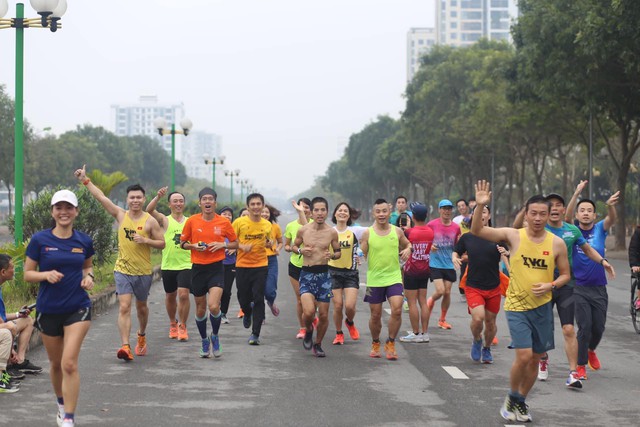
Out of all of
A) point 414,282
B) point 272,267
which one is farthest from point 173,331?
point 414,282

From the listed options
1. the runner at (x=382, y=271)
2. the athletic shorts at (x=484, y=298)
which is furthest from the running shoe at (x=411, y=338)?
the athletic shorts at (x=484, y=298)

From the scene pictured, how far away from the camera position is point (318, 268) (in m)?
10.9

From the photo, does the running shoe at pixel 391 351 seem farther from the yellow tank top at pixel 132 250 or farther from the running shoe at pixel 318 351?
the yellow tank top at pixel 132 250

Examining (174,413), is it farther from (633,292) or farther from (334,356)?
(633,292)

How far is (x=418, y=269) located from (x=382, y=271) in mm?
1345

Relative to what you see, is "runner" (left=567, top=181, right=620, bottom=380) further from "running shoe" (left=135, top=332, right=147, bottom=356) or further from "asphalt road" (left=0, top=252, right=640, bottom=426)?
"running shoe" (left=135, top=332, right=147, bottom=356)

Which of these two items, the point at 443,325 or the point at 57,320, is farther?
the point at 443,325

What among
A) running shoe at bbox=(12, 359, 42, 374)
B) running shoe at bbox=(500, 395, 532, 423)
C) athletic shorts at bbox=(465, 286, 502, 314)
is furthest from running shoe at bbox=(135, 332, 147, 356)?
running shoe at bbox=(500, 395, 532, 423)

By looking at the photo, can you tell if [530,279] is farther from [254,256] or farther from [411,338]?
[254,256]

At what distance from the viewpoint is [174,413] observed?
7.69 m

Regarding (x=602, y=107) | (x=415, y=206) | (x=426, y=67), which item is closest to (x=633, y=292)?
(x=415, y=206)

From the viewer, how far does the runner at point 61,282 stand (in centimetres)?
700

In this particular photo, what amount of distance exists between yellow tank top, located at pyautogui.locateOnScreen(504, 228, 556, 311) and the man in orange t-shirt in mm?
4035

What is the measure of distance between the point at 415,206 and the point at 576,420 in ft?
16.3
